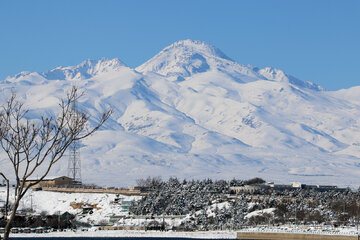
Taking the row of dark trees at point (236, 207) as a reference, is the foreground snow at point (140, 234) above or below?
below

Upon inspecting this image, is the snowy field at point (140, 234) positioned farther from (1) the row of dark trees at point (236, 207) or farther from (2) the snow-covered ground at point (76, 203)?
(2) the snow-covered ground at point (76, 203)

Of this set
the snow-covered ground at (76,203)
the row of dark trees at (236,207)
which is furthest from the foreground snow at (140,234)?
the snow-covered ground at (76,203)

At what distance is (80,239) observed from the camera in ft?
334

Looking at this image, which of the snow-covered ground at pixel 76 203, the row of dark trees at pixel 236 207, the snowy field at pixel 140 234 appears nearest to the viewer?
the snowy field at pixel 140 234

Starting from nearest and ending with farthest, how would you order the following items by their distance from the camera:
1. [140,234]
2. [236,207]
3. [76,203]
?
1. [140,234]
2. [236,207]
3. [76,203]

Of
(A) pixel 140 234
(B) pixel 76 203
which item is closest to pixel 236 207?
(A) pixel 140 234

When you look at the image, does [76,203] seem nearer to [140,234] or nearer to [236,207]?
[236,207]

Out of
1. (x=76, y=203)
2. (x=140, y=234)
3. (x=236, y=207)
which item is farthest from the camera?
(x=76, y=203)

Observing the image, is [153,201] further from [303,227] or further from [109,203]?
[303,227]

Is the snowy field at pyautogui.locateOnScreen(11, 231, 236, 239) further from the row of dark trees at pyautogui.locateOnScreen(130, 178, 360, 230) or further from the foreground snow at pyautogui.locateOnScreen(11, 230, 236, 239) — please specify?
the row of dark trees at pyautogui.locateOnScreen(130, 178, 360, 230)

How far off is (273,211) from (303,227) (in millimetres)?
20122

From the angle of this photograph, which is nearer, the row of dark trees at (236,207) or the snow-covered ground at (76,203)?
the row of dark trees at (236,207)

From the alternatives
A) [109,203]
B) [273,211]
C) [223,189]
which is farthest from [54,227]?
[223,189]

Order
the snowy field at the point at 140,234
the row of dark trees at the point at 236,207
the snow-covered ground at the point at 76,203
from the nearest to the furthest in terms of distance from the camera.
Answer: the snowy field at the point at 140,234 < the row of dark trees at the point at 236,207 < the snow-covered ground at the point at 76,203
